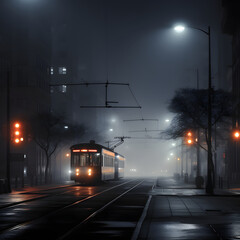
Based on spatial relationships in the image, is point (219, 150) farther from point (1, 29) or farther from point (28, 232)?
point (28, 232)

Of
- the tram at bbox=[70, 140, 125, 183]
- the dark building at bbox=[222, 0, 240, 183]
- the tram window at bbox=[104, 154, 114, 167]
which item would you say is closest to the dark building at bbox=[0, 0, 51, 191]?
the tram window at bbox=[104, 154, 114, 167]

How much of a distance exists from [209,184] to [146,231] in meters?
24.7

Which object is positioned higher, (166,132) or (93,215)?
(166,132)

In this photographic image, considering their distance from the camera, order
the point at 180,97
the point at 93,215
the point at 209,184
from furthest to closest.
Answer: the point at 180,97
the point at 209,184
the point at 93,215

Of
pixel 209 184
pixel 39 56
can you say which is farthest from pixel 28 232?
pixel 39 56

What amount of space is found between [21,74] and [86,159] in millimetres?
42288

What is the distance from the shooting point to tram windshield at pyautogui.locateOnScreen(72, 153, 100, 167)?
54406 mm

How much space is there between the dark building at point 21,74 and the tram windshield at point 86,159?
33201 mm

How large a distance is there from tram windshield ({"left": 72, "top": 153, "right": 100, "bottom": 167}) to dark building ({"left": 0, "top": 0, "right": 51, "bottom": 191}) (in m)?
33.2

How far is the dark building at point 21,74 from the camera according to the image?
89.6 m

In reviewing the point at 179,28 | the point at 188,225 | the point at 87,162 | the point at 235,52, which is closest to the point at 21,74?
the point at 235,52

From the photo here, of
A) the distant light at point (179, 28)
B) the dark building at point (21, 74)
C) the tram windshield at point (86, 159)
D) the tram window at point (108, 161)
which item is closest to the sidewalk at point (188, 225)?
the distant light at point (179, 28)

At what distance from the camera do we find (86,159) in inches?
2151

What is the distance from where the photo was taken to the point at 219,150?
136 metres
